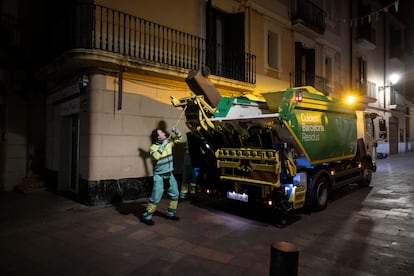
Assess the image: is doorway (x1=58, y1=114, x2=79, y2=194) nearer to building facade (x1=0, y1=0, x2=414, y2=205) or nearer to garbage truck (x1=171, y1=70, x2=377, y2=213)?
building facade (x1=0, y1=0, x2=414, y2=205)

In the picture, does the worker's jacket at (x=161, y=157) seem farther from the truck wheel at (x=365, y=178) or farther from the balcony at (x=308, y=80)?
the balcony at (x=308, y=80)

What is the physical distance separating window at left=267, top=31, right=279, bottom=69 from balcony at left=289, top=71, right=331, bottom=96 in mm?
1166

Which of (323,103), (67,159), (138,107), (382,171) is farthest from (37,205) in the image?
(382,171)

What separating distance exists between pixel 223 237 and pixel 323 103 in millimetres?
4199

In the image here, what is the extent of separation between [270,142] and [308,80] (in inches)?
412

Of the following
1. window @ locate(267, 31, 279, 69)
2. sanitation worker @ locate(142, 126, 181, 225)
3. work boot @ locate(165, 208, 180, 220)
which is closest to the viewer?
sanitation worker @ locate(142, 126, 181, 225)

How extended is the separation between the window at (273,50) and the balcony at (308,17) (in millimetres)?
1337

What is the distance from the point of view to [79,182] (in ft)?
26.9

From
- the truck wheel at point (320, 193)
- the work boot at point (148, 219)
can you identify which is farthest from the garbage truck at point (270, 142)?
the work boot at point (148, 219)

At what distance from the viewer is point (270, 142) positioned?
6.28 metres

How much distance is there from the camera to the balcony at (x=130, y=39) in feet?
25.1

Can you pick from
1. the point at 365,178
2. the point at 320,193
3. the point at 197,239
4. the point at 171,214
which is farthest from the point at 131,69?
the point at 365,178

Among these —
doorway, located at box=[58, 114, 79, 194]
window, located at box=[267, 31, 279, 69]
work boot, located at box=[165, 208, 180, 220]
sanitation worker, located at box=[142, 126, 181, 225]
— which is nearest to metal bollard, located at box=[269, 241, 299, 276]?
sanitation worker, located at box=[142, 126, 181, 225]

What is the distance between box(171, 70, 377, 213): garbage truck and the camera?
620 cm
